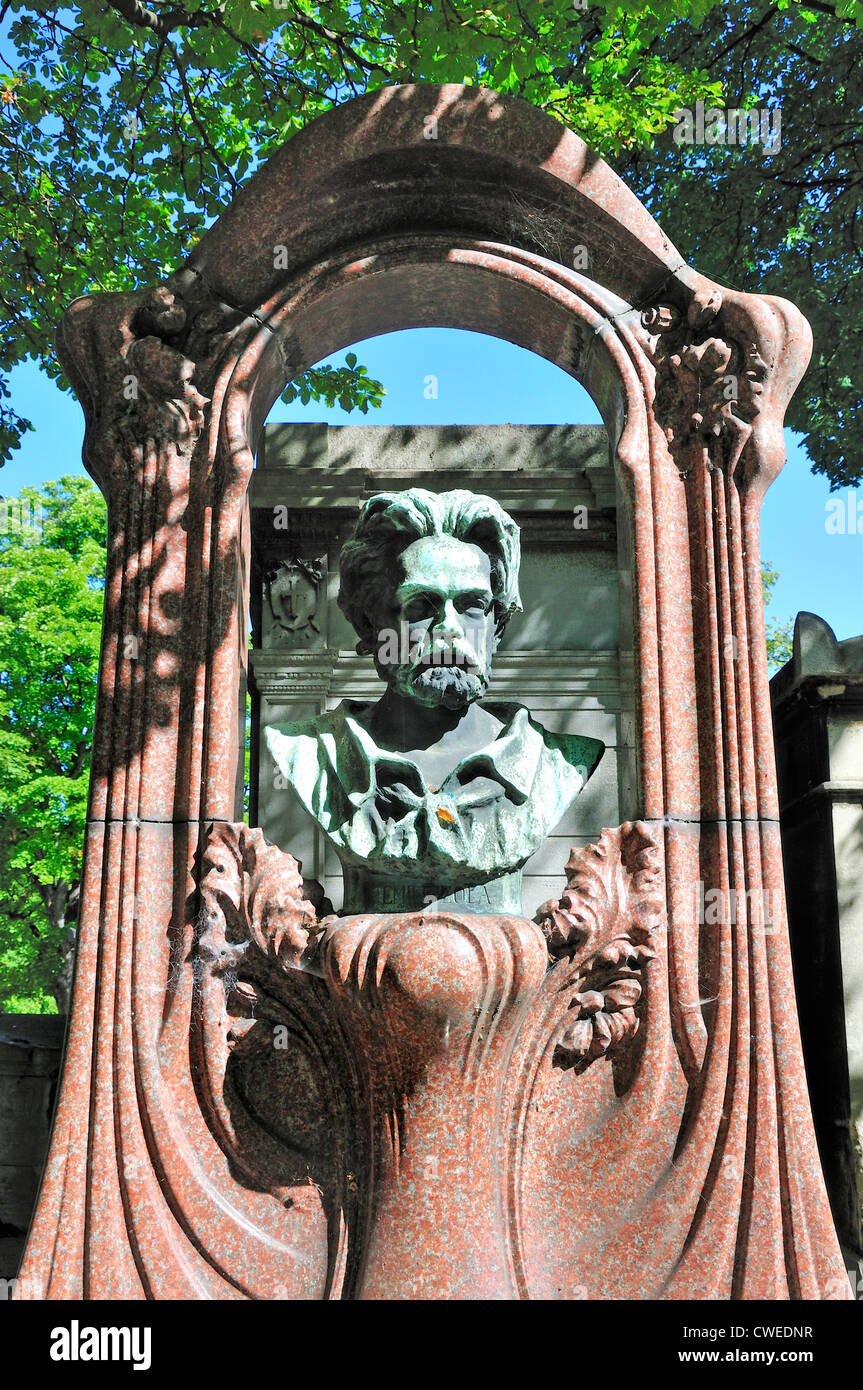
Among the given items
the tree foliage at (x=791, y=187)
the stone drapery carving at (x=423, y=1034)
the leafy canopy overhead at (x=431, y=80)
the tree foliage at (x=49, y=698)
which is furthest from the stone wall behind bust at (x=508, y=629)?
the tree foliage at (x=49, y=698)

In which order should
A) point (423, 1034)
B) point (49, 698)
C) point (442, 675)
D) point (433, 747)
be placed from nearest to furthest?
point (423, 1034), point (442, 675), point (433, 747), point (49, 698)

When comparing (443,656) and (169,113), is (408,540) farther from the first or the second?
(169,113)

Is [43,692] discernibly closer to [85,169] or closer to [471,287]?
[85,169]

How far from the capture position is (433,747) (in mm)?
4383

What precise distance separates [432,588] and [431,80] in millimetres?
4202

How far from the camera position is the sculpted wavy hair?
173 inches

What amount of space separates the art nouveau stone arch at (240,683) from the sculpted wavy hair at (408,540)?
1.60 feet

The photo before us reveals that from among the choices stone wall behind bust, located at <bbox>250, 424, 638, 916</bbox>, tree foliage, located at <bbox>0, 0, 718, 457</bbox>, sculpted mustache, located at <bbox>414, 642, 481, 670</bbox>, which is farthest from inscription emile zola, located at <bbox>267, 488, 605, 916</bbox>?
tree foliage, located at <bbox>0, 0, 718, 457</bbox>

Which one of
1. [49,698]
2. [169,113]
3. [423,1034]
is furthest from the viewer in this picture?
[49,698]

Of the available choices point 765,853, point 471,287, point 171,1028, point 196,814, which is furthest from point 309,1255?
point 471,287

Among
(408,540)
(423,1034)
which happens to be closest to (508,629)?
(408,540)

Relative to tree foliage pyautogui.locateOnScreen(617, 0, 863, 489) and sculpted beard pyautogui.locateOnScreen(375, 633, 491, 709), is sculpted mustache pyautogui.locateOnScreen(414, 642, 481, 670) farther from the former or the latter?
tree foliage pyautogui.locateOnScreen(617, 0, 863, 489)

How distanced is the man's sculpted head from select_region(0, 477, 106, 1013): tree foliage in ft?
44.1

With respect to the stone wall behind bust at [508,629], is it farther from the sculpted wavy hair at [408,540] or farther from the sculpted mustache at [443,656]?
the sculpted mustache at [443,656]
